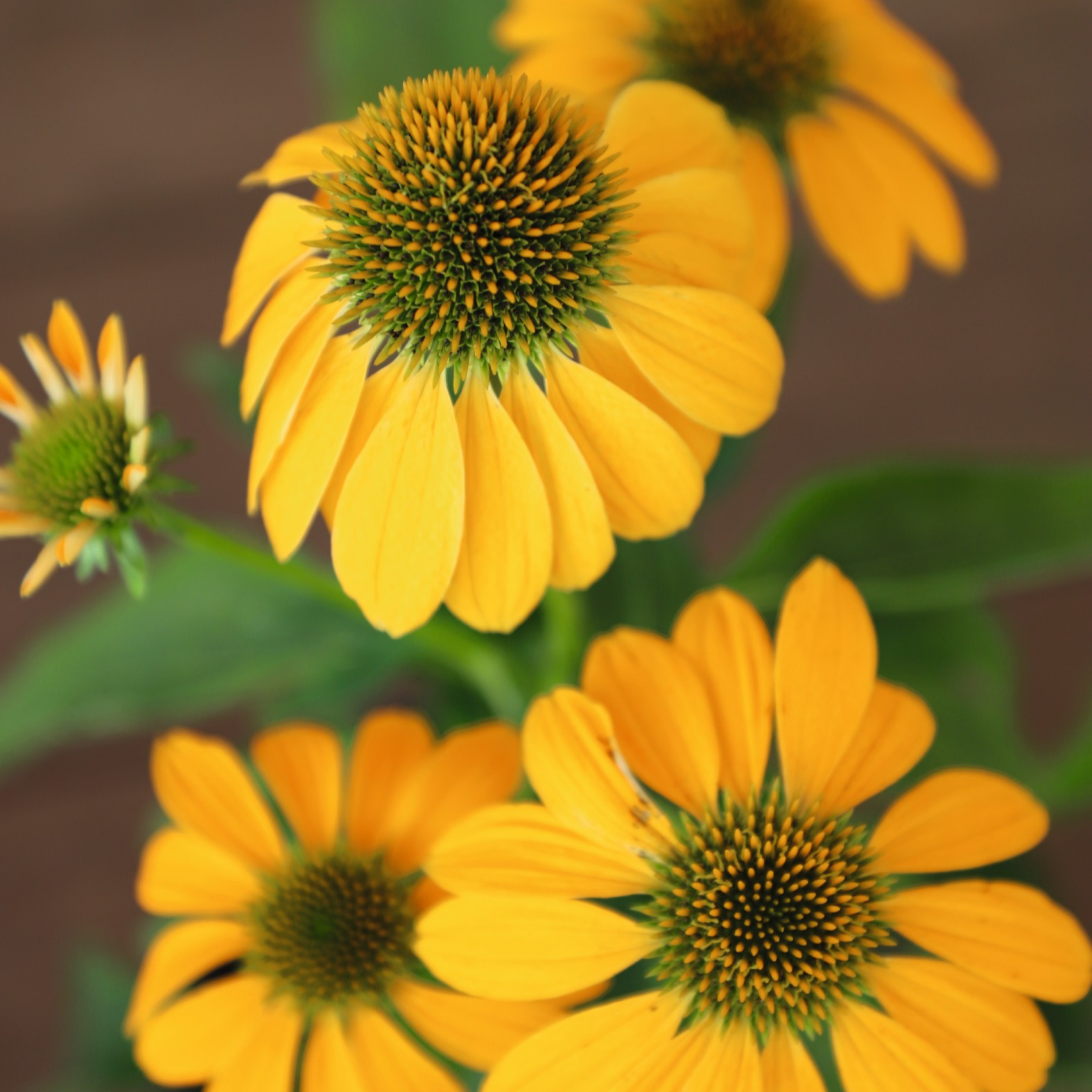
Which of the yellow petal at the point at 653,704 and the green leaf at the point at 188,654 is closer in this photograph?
the yellow petal at the point at 653,704

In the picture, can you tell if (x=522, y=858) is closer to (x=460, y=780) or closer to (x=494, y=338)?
(x=460, y=780)

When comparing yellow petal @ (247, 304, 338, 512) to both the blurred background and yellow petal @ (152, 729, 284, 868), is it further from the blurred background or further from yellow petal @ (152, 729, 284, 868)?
the blurred background

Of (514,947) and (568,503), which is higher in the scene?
(568,503)

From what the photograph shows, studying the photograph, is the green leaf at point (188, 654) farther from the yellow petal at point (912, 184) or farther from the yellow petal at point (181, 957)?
the yellow petal at point (912, 184)

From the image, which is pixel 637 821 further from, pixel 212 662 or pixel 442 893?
pixel 212 662

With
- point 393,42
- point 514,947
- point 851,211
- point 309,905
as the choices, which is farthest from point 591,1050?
point 393,42

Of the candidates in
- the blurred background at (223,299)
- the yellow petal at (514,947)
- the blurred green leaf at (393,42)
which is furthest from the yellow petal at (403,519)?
the blurred background at (223,299)
